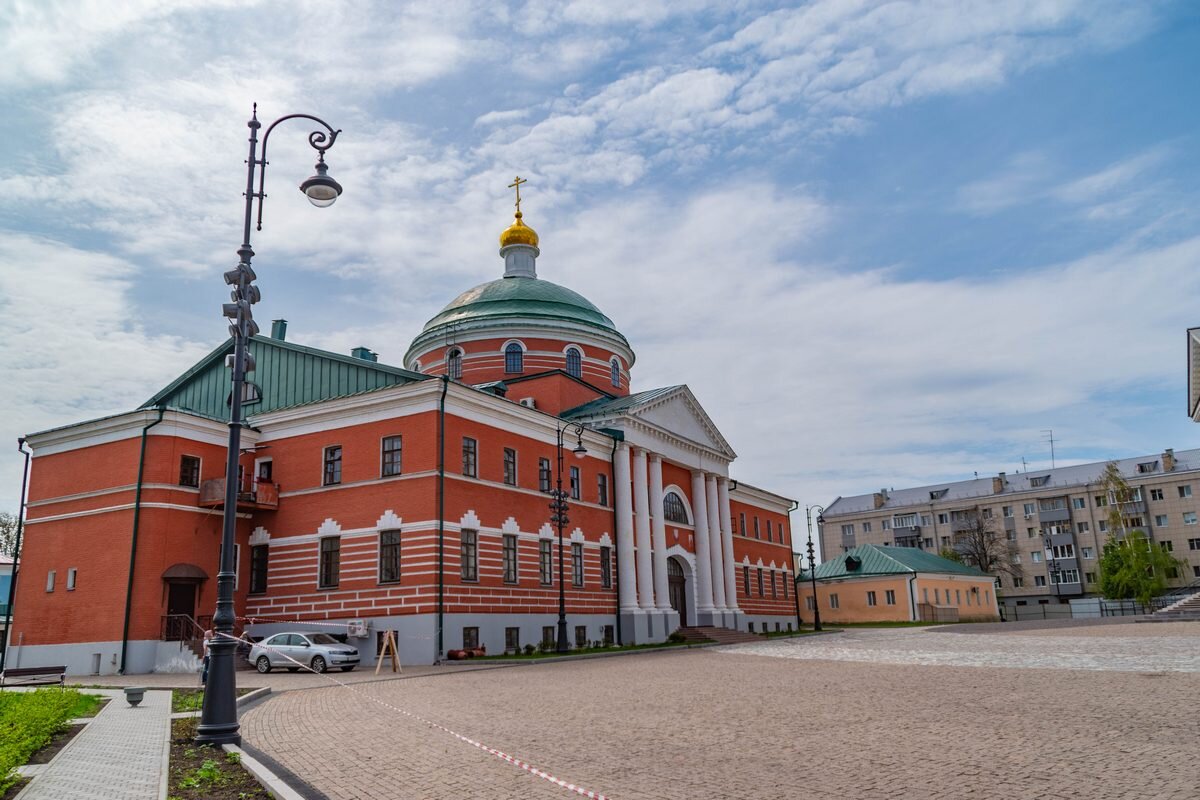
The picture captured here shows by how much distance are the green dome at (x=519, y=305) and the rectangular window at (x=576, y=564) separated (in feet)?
39.8

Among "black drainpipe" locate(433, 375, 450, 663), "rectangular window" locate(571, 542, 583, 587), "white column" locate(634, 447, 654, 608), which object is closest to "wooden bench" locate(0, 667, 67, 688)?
"black drainpipe" locate(433, 375, 450, 663)

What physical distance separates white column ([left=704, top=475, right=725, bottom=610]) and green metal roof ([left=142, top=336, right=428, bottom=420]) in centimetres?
1990

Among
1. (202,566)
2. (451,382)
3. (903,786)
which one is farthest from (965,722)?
(202,566)

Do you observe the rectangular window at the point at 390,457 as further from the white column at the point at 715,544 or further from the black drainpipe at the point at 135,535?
the white column at the point at 715,544

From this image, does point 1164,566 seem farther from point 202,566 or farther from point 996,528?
point 202,566

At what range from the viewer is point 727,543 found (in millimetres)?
47125

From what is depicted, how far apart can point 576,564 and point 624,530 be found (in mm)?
3468

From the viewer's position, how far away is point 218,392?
36000 mm

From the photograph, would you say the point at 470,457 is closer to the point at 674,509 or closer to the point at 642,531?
the point at 642,531

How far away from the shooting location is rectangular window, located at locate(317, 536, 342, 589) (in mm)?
30312

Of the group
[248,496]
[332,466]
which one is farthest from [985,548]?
[248,496]

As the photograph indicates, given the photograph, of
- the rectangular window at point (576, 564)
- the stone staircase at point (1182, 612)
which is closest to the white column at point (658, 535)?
the rectangular window at point (576, 564)

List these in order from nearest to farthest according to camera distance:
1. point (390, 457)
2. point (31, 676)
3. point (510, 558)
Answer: point (31, 676)
point (390, 457)
point (510, 558)

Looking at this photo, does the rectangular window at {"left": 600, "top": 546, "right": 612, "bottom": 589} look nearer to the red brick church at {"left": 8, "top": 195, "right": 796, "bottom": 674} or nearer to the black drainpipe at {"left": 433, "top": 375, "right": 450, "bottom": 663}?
the red brick church at {"left": 8, "top": 195, "right": 796, "bottom": 674}
